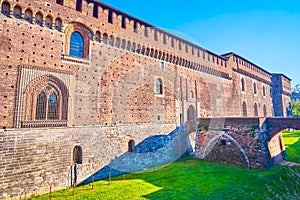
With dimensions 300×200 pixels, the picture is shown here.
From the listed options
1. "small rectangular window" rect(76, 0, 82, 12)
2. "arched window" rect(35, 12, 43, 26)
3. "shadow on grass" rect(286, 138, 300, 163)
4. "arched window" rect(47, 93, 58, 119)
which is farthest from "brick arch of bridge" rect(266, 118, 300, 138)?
"arched window" rect(35, 12, 43, 26)

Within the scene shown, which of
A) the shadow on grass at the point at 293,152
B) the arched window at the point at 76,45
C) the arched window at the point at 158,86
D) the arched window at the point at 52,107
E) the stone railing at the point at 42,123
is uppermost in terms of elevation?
the arched window at the point at 76,45

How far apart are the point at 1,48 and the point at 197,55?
15343mm

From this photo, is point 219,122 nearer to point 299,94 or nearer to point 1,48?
point 1,48

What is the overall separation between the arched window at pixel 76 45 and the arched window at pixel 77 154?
521 centimetres

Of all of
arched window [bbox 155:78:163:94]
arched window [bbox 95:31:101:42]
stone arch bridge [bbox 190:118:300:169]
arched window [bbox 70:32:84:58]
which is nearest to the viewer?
arched window [bbox 70:32:84:58]

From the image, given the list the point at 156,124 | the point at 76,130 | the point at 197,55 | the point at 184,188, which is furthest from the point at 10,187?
the point at 197,55

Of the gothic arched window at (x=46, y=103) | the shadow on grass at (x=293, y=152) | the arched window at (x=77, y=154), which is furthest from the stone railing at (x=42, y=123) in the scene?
the shadow on grass at (x=293, y=152)

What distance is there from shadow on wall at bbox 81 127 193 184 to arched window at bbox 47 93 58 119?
3810 mm

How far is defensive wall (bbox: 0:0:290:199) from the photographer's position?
8.18m

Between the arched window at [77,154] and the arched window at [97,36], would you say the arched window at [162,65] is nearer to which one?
the arched window at [97,36]

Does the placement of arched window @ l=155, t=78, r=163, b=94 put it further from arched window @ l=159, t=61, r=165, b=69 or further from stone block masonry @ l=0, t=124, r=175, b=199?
stone block masonry @ l=0, t=124, r=175, b=199

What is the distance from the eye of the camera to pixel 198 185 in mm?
9039

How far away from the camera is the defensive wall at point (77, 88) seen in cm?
818

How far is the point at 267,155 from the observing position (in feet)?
38.5
